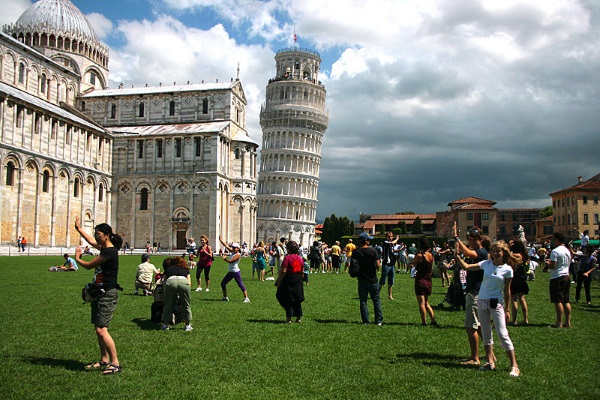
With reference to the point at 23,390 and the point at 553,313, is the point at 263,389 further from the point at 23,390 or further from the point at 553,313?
the point at 553,313

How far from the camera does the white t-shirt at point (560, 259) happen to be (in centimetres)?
1058

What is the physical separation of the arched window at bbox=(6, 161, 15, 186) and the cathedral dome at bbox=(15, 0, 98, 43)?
900 inches

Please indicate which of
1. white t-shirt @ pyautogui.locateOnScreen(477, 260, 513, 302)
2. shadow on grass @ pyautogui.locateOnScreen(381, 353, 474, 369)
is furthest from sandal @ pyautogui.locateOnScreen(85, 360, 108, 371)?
white t-shirt @ pyautogui.locateOnScreen(477, 260, 513, 302)

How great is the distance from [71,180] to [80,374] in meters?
45.5

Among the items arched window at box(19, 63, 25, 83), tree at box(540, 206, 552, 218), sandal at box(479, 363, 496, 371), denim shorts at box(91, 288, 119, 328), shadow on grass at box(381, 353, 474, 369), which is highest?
arched window at box(19, 63, 25, 83)

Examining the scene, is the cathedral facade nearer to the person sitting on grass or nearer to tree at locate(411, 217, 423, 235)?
the person sitting on grass

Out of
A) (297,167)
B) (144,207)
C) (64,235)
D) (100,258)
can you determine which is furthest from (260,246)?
(297,167)

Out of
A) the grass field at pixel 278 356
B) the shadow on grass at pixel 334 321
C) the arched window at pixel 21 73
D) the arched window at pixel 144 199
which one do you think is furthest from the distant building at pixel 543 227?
the shadow on grass at pixel 334 321

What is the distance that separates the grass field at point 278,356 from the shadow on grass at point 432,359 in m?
0.03

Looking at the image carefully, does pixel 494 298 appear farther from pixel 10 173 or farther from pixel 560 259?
pixel 10 173

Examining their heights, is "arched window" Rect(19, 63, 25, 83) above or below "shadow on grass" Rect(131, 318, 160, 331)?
above

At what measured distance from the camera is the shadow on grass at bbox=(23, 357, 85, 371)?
7109 mm

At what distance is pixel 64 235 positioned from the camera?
47.2m

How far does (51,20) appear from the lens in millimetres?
57312
